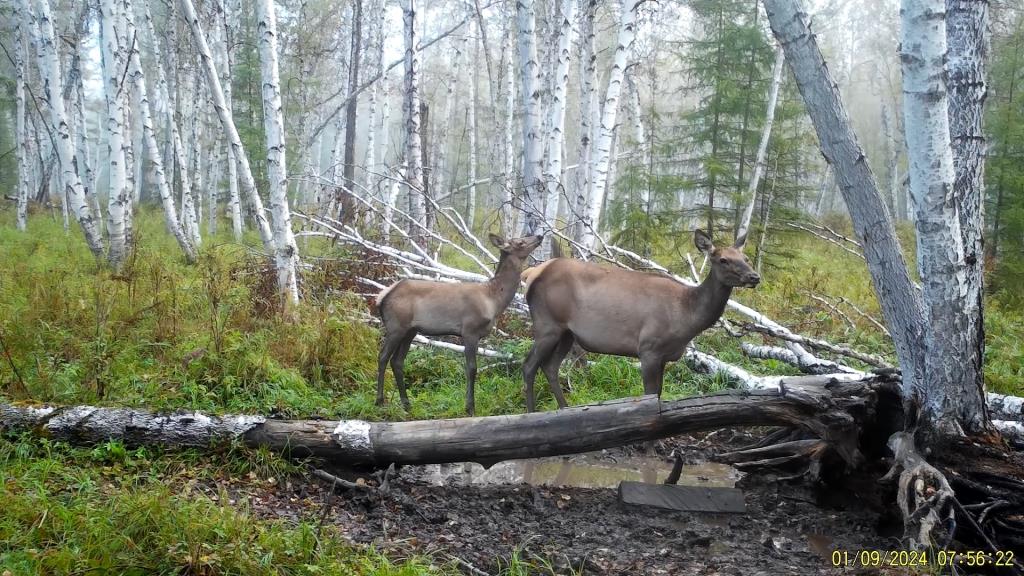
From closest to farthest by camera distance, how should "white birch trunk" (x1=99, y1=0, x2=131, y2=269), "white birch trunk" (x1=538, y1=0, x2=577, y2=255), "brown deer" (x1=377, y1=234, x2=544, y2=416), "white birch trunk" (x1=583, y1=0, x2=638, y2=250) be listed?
"brown deer" (x1=377, y1=234, x2=544, y2=416) → "white birch trunk" (x1=538, y1=0, x2=577, y2=255) → "white birch trunk" (x1=583, y1=0, x2=638, y2=250) → "white birch trunk" (x1=99, y1=0, x2=131, y2=269)

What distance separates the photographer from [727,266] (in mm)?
6168

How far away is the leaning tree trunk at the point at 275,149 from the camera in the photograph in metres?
8.72

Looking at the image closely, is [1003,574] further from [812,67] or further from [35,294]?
[35,294]

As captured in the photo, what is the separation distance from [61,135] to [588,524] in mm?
10734

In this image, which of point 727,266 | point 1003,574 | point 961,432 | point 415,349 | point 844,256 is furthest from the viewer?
point 844,256

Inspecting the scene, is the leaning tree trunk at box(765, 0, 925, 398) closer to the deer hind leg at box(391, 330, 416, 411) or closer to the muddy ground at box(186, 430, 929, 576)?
the muddy ground at box(186, 430, 929, 576)

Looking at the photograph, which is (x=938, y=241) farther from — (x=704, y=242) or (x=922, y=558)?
(x=704, y=242)

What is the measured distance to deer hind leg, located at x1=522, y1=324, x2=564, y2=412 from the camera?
22.0 ft

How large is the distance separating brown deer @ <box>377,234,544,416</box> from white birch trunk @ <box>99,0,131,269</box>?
654 cm

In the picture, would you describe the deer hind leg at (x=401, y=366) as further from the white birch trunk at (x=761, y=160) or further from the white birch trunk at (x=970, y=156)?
the white birch trunk at (x=761, y=160)

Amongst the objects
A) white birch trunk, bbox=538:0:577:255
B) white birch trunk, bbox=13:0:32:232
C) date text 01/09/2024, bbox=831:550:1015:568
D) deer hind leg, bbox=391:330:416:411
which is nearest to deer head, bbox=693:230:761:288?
date text 01/09/2024, bbox=831:550:1015:568

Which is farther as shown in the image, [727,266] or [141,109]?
[141,109]

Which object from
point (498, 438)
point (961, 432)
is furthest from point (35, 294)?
point (961, 432)

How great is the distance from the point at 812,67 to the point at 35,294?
764 centimetres
